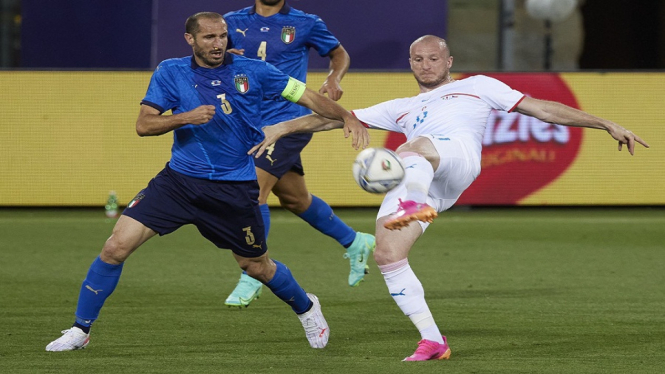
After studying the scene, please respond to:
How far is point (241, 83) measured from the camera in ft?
18.5

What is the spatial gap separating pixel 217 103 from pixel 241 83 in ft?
0.53

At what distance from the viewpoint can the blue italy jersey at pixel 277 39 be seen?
761 centimetres

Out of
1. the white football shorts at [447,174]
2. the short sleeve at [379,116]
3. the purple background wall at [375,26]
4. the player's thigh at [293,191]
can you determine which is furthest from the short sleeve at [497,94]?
the purple background wall at [375,26]

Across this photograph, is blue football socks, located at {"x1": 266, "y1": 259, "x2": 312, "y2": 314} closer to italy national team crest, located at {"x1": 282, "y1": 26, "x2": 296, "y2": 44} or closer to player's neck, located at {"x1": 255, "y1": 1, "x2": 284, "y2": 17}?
italy national team crest, located at {"x1": 282, "y1": 26, "x2": 296, "y2": 44}

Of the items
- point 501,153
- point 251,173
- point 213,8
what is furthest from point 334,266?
point 213,8

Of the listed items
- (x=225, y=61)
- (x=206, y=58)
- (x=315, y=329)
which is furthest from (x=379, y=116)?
(x=315, y=329)

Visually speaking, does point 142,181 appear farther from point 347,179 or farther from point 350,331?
point 350,331

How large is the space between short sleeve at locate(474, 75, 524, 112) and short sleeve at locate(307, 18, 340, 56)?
202 centimetres

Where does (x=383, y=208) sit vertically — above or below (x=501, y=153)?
above

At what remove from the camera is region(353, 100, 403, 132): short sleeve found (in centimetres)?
608

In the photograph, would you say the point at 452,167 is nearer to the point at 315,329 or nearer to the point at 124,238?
the point at 315,329

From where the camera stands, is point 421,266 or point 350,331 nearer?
point 350,331

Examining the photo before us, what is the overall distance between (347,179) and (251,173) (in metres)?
6.97

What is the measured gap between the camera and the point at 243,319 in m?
6.66
